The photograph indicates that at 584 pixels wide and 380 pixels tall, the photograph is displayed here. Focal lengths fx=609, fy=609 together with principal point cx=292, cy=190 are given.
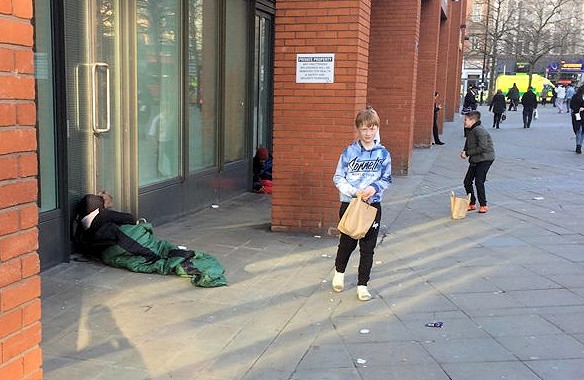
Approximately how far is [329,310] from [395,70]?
27.5 ft

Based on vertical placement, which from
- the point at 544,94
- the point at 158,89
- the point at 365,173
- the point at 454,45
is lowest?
the point at 365,173

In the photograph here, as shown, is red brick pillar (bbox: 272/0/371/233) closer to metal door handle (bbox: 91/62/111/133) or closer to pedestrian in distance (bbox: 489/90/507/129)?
metal door handle (bbox: 91/62/111/133)

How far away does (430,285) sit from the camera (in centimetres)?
540

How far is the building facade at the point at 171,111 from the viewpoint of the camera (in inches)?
209

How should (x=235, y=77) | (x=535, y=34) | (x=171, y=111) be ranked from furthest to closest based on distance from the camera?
(x=535, y=34) → (x=235, y=77) → (x=171, y=111)

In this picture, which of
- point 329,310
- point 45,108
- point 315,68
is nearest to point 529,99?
point 315,68

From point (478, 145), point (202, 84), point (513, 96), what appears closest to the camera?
point (202, 84)

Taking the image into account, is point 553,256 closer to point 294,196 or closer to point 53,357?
point 294,196

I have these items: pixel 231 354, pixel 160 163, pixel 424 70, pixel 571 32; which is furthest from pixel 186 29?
pixel 571 32

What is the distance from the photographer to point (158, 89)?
24.1ft

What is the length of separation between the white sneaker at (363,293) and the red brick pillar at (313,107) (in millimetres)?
2107

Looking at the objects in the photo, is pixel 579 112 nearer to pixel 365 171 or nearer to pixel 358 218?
pixel 365 171

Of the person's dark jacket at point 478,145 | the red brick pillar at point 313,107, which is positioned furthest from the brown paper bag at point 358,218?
the person's dark jacket at point 478,145

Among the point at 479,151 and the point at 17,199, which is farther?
the point at 479,151
